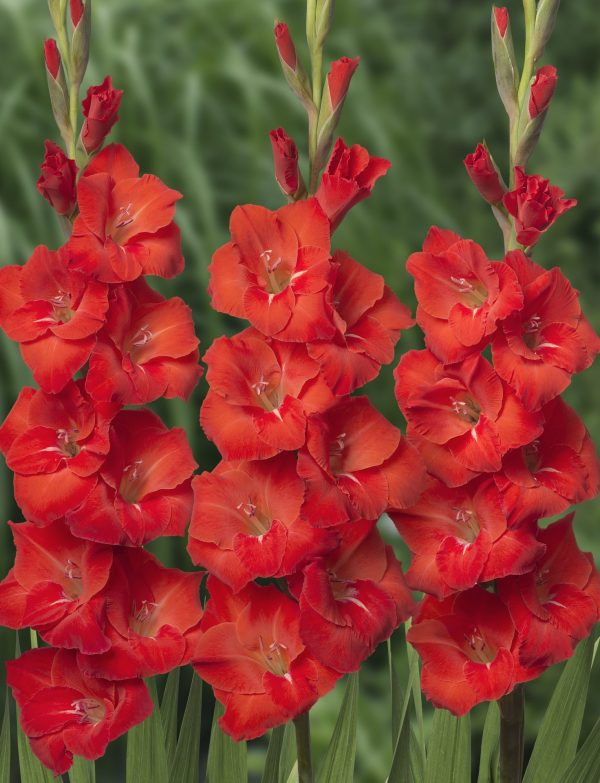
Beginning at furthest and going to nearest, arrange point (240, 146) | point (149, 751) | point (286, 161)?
point (240, 146)
point (149, 751)
point (286, 161)

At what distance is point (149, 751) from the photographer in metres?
1.44

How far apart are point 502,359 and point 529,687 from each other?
1.70m

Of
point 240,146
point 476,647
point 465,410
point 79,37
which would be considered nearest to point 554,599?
point 476,647

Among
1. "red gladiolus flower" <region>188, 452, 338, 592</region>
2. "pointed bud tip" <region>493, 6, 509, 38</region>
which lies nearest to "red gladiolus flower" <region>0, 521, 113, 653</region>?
"red gladiolus flower" <region>188, 452, 338, 592</region>

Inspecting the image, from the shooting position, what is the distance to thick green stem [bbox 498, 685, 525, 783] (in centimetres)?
132

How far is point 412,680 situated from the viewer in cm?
148

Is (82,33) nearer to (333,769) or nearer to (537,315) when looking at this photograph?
(537,315)

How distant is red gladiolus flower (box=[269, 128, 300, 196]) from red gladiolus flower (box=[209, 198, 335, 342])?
2 centimetres

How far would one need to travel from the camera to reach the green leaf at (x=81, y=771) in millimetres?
1501

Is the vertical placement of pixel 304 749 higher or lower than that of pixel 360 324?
lower

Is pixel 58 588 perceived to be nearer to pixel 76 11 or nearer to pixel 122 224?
pixel 122 224

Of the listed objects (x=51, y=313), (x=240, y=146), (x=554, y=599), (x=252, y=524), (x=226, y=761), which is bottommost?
(x=240, y=146)

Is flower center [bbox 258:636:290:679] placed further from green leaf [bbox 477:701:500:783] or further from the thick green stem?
green leaf [bbox 477:701:500:783]

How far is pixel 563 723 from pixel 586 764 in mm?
100
